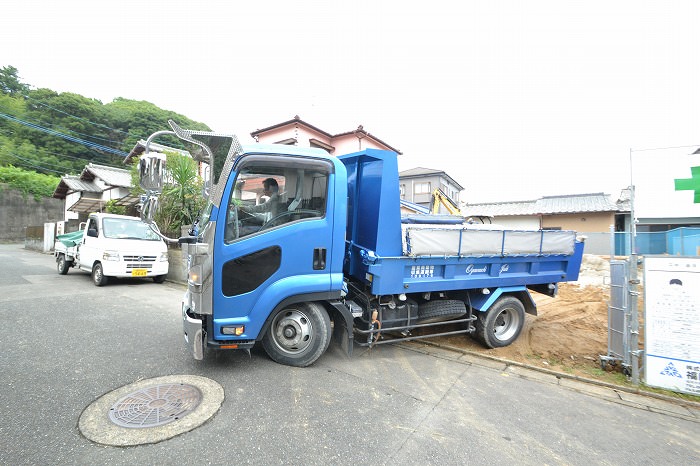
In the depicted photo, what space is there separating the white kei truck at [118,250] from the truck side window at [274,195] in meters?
6.74

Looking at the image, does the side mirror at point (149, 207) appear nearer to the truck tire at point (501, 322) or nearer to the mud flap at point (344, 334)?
the mud flap at point (344, 334)

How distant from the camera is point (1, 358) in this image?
3553 millimetres

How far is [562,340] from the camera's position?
512 cm

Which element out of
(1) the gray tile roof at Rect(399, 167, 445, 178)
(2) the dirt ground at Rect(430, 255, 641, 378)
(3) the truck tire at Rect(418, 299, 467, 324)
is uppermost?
(1) the gray tile roof at Rect(399, 167, 445, 178)

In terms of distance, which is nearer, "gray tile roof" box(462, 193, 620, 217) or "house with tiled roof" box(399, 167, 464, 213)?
"gray tile roof" box(462, 193, 620, 217)

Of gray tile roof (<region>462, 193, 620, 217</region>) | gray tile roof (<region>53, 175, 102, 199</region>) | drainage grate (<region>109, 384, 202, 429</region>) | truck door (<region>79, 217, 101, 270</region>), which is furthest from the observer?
gray tile roof (<region>462, 193, 620, 217</region>)

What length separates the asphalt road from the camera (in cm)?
223

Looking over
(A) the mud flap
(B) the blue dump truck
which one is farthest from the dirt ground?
(A) the mud flap

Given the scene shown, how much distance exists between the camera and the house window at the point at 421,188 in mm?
27953

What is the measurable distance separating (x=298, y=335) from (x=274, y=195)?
65.5 inches

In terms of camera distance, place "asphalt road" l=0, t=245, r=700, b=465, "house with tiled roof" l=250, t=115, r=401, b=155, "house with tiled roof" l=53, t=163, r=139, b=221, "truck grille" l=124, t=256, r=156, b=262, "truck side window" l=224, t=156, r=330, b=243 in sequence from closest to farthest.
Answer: "asphalt road" l=0, t=245, r=700, b=465, "truck side window" l=224, t=156, r=330, b=243, "truck grille" l=124, t=256, r=156, b=262, "house with tiled roof" l=250, t=115, r=401, b=155, "house with tiled roof" l=53, t=163, r=139, b=221

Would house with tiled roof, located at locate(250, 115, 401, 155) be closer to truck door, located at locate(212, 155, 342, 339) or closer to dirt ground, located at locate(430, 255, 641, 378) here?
dirt ground, located at locate(430, 255, 641, 378)

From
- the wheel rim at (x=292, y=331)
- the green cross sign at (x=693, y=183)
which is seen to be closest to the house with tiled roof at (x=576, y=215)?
the green cross sign at (x=693, y=183)

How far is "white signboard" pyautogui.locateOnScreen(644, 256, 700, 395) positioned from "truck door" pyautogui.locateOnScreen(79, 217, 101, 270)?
37.2ft
